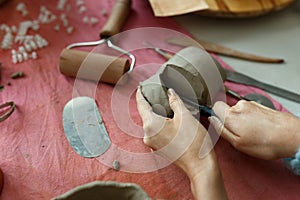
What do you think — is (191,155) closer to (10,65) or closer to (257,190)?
(257,190)

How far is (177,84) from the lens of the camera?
0.70 metres

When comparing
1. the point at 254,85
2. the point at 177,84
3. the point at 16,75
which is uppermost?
the point at 16,75

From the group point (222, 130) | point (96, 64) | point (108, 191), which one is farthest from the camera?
point (96, 64)

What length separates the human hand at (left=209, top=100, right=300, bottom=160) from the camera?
606 mm

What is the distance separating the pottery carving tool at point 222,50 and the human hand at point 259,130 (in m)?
0.22

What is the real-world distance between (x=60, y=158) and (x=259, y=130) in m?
0.31

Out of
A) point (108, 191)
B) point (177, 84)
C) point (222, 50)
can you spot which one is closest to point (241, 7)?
point (222, 50)

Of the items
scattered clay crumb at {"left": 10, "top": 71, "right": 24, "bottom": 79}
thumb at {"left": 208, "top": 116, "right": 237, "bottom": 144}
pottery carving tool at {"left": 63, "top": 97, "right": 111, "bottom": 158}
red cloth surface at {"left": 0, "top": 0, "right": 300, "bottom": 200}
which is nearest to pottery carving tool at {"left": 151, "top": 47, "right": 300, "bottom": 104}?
red cloth surface at {"left": 0, "top": 0, "right": 300, "bottom": 200}

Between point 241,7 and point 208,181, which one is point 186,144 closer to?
point 208,181

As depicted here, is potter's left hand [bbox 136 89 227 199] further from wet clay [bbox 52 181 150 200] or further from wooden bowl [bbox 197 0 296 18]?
wooden bowl [bbox 197 0 296 18]

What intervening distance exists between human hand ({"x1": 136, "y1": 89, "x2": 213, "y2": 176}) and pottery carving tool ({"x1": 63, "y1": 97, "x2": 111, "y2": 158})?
0.31 ft

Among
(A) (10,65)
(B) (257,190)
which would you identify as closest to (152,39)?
(A) (10,65)

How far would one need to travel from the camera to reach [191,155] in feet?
1.98

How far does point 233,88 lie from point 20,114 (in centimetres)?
39
